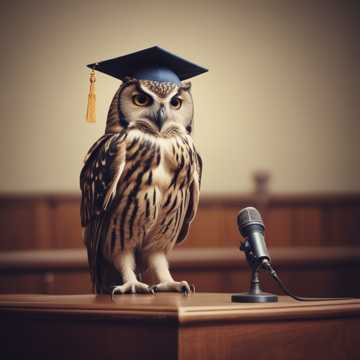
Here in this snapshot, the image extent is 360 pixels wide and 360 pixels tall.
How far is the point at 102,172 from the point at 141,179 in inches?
3.4

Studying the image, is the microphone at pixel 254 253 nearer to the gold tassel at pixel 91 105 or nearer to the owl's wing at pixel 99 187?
the owl's wing at pixel 99 187

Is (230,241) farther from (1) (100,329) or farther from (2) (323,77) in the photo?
(1) (100,329)

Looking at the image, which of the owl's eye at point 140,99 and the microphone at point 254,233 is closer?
the microphone at point 254,233

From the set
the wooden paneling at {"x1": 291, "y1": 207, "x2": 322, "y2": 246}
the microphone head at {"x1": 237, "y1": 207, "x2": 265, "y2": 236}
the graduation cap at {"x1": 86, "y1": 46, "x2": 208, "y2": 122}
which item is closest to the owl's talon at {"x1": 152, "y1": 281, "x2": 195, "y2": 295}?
the microphone head at {"x1": 237, "y1": 207, "x2": 265, "y2": 236}

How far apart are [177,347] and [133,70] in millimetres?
672

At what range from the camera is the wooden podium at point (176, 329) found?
113 cm

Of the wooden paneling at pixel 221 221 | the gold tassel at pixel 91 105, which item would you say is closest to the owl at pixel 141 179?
the gold tassel at pixel 91 105

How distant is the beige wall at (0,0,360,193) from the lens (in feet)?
12.4

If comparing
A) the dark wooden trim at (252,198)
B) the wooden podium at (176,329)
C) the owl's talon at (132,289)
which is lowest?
the wooden podium at (176,329)

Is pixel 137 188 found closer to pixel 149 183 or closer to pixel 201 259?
pixel 149 183

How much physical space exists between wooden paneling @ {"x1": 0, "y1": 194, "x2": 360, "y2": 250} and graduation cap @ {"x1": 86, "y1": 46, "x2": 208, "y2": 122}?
2032mm

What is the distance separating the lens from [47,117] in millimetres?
3934

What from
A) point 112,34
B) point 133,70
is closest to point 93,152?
point 133,70

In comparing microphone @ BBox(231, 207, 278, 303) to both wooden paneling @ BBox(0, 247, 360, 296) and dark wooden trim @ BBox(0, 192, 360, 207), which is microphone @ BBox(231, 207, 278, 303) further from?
dark wooden trim @ BBox(0, 192, 360, 207)
